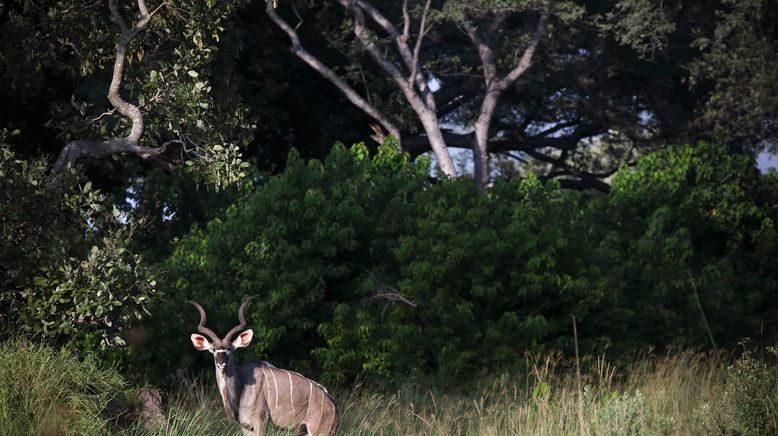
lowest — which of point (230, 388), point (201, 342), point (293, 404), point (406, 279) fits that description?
point (293, 404)

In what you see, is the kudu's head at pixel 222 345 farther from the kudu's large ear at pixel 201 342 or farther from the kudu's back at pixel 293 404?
the kudu's back at pixel 293 404

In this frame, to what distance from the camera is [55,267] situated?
10.9 m

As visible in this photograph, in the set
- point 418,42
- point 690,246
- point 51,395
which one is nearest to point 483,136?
point 418,42

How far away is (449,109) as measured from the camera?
34156mm

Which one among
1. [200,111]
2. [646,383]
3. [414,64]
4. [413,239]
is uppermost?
[414,64]

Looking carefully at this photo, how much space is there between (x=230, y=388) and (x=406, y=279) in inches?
254

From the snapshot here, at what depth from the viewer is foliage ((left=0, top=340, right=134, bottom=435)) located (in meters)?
9.26

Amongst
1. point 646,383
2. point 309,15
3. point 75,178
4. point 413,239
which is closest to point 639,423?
point 646,383

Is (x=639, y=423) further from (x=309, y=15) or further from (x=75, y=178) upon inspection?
(x=309, y=15)

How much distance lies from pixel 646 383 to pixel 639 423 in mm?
4474

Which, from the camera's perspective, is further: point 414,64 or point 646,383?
point 414,64

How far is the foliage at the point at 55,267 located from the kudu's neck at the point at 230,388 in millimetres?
938

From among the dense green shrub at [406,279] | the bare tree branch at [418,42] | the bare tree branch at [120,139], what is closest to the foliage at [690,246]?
the dense green shrub at [406,279]

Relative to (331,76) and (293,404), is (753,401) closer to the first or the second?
(293,404)
